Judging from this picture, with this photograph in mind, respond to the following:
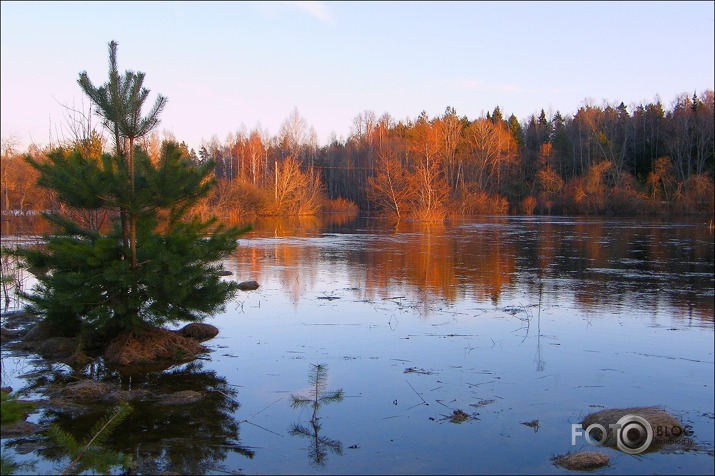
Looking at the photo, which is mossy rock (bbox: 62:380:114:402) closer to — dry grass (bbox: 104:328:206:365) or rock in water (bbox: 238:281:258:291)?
dry grass (bbox: 104:328:206:365)

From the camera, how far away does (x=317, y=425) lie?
23.3ft

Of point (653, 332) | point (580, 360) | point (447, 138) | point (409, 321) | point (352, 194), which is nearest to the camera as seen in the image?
point (580, 360)

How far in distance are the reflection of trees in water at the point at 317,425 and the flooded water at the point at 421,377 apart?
3 cm

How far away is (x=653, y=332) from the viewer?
36.6 ft

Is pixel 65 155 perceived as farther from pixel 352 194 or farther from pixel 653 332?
pixel 352 194

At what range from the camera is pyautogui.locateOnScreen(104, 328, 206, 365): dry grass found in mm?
9805

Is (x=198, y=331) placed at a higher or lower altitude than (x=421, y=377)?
higher

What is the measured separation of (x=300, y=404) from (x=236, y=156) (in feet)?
307

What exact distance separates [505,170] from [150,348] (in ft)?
232

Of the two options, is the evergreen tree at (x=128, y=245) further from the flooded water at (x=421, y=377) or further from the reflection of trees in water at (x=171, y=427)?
the reflection of trees in water at (x=171, y=427)

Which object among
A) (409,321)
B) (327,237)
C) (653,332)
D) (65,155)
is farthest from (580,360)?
(327,237)

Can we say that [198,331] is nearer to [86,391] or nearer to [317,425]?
[86,391]

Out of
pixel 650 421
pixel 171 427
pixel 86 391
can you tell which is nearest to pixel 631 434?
pixel 650 421

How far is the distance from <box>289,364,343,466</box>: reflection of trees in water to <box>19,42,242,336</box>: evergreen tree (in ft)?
9.27
